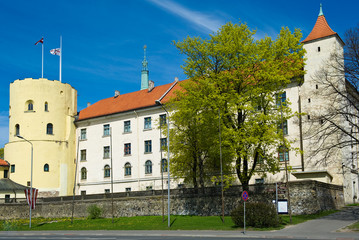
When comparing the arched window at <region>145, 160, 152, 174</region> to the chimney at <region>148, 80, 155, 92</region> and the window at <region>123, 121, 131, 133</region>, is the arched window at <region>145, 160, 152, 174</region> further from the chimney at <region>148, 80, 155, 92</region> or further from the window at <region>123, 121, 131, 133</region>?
the chimney at <region>148, 80, 155, 92</region>

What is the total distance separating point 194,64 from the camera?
37.7m

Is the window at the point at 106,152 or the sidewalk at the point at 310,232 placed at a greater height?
the window at the point at 106,152

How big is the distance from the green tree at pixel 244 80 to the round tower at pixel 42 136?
3180 centimetres

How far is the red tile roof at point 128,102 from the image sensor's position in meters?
58.8

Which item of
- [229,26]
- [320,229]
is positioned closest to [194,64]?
[229,26]

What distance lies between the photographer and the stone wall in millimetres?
34656

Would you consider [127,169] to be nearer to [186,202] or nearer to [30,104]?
[30,104]

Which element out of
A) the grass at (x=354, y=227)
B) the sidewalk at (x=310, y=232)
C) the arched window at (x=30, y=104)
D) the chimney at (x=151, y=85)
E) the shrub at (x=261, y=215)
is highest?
the chimney at (x=151, y=85)

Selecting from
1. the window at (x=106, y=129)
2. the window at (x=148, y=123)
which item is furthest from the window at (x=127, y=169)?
the window at (x=106, y=129)

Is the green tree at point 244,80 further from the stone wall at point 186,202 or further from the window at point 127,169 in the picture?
the window at point 127,169

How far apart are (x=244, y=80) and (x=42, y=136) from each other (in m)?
36.5

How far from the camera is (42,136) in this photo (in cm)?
6166

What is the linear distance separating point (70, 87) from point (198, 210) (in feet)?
115

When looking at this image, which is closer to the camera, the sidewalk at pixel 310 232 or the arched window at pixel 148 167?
the sidewalk at pixel 310 232
